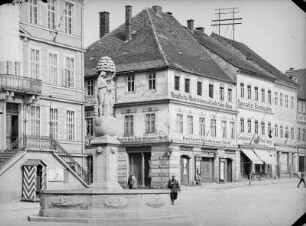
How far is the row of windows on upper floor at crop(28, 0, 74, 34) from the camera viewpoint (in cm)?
3587

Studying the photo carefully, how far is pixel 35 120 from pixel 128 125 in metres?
14.8

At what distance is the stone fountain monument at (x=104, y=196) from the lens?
58.1 feet

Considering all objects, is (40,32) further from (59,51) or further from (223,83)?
(223,83)

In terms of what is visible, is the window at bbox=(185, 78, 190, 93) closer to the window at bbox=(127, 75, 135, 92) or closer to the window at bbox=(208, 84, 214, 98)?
the window at bbox=(208, 84, 214, 98)

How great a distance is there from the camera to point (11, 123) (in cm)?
3462

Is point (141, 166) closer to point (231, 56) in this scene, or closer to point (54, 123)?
point (54, 123)

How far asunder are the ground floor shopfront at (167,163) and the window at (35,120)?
42.4ft

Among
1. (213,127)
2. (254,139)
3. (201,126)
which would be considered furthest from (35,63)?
(254,139)

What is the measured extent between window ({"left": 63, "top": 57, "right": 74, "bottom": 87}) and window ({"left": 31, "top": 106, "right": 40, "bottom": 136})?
9.78ft

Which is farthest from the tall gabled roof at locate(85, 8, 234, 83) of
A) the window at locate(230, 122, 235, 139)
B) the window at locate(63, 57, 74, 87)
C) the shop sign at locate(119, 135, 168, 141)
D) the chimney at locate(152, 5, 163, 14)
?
the window at locate(63, 57, 74, 87)

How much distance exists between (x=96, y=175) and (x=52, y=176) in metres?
14.9

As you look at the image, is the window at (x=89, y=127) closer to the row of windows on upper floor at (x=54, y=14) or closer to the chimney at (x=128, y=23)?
the chimney at (x=128, y=23)

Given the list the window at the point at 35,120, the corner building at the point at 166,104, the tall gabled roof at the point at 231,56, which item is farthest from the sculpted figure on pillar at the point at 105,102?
the tall gabled roof at the point at 231,56

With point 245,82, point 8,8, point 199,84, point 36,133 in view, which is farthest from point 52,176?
point 245,82
